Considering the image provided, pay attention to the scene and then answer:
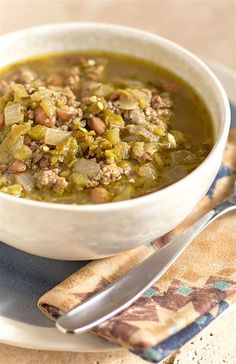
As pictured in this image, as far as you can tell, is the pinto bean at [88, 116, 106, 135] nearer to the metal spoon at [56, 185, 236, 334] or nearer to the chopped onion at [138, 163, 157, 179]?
the chopped onion at [138, 163, 157, 179]

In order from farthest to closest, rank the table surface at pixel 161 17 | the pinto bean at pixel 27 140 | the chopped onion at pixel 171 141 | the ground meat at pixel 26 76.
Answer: the table surface at pixel 161 17 < the ground meat at pixel 26 76 < the chopped onion at pixel 171 141 < the pinto bean at pixel 27 140

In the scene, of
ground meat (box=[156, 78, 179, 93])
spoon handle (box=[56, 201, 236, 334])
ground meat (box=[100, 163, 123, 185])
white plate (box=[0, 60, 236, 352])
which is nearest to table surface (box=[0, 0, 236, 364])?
ground meat (box=[156, 78, 179, 93])

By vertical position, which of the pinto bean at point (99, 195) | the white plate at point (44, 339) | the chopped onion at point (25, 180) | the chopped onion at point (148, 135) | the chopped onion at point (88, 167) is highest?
the chopped onion at point (148, 135)

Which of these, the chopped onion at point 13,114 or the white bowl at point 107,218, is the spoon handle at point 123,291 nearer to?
the white bowl at point 107,218

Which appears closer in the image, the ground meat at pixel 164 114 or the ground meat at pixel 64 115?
the ground meat at pixel 64 115

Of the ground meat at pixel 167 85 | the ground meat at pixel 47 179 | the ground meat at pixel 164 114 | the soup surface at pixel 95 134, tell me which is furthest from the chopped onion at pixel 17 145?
the ground meat at pixel 167 85

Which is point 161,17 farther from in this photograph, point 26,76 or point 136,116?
point 136,116

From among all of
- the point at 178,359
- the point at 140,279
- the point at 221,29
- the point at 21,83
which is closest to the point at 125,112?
the point at 21,83
